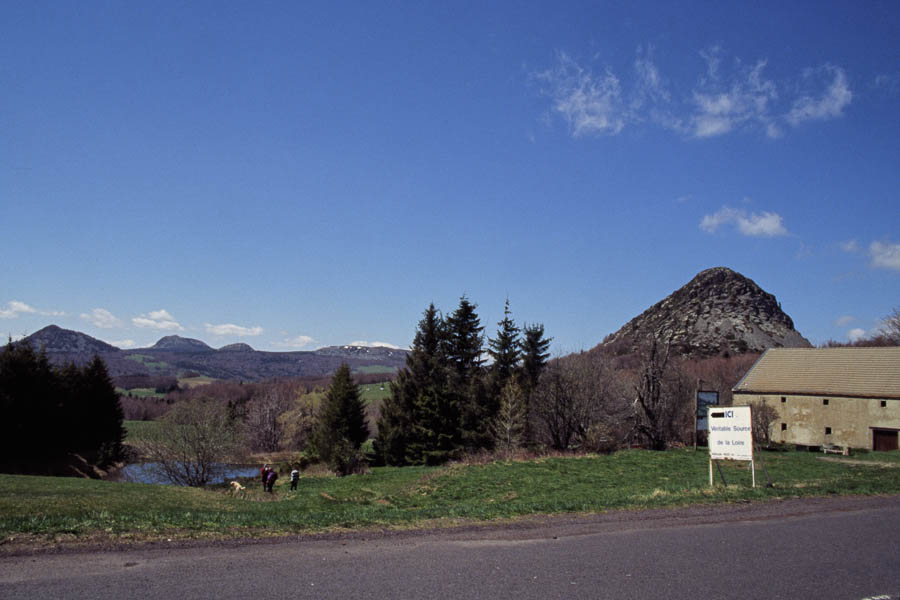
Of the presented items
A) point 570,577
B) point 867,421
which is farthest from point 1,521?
point 867,421

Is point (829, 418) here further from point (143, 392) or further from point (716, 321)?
point (143, 392)

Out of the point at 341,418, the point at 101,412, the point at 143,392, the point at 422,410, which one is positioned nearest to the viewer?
the point at 422,410

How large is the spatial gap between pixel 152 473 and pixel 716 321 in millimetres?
112712

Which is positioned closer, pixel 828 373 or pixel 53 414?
pixel 828 373

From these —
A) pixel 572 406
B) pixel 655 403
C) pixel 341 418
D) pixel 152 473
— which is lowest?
pixel 152 473

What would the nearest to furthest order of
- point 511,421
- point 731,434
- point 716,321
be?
point 731,434
point 511,421
point 716,321

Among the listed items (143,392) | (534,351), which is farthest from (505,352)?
(143,392)

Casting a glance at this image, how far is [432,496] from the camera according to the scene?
18.4 m

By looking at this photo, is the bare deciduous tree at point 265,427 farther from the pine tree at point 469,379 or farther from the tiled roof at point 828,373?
the tiled roof at point 828,373

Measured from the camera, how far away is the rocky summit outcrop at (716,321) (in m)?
99.4

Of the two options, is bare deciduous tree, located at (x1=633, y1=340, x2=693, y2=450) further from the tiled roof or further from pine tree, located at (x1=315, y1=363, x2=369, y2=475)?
pine tree, located at (x1=315, y1=363, x2=369, y2=475)

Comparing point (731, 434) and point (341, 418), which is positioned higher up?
point (731, 434)

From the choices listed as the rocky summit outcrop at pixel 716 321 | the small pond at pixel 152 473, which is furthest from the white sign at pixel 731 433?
the rocky summit outcrop at pixel 716 321

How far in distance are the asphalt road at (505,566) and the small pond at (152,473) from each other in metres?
27.8
